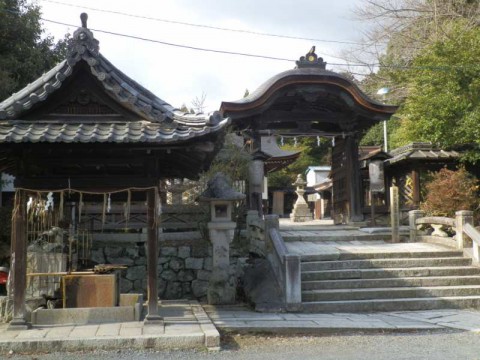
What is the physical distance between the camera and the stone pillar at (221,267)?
37.6 ft

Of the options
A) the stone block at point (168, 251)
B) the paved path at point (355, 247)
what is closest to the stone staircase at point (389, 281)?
the paved path at point (355, 247)

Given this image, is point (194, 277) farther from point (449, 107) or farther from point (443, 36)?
point (443, 36)

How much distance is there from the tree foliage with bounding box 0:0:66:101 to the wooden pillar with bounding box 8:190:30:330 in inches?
385

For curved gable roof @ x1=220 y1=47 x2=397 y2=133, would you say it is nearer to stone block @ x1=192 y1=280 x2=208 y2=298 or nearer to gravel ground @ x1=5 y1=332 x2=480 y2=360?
stone block @ x1=192 y1=280 x2=208 y2=298

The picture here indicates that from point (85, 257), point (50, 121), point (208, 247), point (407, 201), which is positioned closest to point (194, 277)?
point (208, 247)

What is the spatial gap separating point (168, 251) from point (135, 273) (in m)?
1.14

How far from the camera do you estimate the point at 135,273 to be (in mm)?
13875

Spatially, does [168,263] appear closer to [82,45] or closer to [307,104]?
[307,104]

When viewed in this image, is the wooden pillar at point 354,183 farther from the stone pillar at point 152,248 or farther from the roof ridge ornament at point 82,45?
the roof ridge ornament at point 82,45

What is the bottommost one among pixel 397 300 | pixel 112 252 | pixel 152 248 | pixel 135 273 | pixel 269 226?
pixel 397 300

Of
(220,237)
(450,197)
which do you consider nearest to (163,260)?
(220,237)

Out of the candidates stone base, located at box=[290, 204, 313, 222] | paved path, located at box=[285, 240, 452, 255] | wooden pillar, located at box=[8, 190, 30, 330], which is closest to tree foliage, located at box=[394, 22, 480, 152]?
paved path, located at box=[285, 240, 452, 255]

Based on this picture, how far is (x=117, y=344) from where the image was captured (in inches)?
276

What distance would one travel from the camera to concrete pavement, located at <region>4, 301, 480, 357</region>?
6992mm
